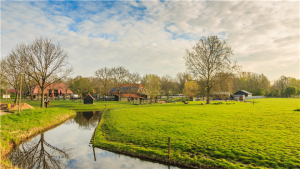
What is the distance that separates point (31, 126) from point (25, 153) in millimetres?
6456

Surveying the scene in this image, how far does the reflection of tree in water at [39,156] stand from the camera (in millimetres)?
11539

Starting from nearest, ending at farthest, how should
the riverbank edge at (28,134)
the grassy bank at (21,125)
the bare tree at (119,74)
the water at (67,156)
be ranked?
the water at (67,156) → the riverbank edge at (28,134) → the grassy bank at (21,125) → the bare tree at (119,74)

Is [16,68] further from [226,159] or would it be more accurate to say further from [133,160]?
[226,159]

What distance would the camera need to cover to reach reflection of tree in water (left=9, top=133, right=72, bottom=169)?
454 inches

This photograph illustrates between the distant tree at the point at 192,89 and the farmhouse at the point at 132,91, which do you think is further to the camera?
the farmhouse at the point at 132,91

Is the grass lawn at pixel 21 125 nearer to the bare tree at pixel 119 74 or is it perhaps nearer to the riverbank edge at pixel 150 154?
the riverbank edge at pixel 150 154

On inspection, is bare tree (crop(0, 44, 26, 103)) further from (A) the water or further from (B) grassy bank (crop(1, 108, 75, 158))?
(A) the water

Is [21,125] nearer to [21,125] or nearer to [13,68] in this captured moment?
[21,125]

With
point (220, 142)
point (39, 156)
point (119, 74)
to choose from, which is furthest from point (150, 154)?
point (119, 74)

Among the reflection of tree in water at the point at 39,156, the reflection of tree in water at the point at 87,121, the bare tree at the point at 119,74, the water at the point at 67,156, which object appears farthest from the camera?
the bare tree at the point at 119,74

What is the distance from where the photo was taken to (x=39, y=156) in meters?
13.0

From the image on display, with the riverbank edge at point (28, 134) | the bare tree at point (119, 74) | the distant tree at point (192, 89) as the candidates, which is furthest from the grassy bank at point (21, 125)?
the bare tree at point (119, 74)

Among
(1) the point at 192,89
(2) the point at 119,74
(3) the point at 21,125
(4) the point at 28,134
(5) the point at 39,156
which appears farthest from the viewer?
(2) the point at 119,74

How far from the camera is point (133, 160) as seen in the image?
1199 centimetres
